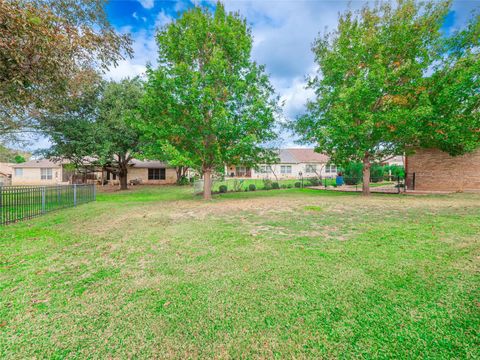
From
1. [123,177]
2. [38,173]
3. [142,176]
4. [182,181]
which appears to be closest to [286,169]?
[182,181]

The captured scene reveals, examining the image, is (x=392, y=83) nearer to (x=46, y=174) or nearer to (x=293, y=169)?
(x=293, y=169)

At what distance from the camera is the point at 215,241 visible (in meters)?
4.77

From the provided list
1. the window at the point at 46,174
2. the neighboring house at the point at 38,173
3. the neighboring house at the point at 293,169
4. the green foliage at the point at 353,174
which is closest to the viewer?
the green foliage at the point at 353,174

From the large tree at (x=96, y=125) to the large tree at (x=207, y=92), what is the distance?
18.9 feet

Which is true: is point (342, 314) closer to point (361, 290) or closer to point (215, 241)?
point (361, 290)

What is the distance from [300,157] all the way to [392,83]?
2840 centimetres

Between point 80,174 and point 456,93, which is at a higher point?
point 456,93

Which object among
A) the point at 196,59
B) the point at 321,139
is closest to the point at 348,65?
the point at 321,139

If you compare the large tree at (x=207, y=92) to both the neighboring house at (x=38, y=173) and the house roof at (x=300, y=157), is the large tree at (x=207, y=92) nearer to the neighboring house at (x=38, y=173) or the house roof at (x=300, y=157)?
the house roof at (x=300, y=157)

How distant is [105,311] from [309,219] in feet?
18.8

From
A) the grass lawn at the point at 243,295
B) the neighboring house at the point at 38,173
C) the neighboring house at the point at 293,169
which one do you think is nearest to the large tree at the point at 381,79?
the grass lawn at the point at 243,295

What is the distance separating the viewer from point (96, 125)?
15.9m

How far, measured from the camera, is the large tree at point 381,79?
11.0 m

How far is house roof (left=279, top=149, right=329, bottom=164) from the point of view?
Answer: 37.9 metres
